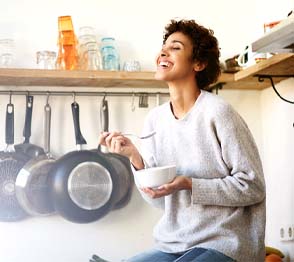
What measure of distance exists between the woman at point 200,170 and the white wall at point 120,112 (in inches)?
19.1

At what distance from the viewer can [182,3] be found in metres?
1.91

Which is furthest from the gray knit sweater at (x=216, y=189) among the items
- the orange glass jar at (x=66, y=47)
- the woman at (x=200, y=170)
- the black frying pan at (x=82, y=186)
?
the orange glass jar at (x=66, y=47)

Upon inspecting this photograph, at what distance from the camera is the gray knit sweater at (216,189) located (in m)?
1.17

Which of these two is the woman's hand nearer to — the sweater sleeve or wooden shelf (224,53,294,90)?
the sweater sleeve

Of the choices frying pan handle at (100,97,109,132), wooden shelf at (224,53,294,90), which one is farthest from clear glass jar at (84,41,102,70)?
wooden shelf at (224,53,294,90)

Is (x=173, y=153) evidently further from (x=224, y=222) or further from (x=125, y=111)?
(x=125, y=111)

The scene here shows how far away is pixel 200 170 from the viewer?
48.5 inches

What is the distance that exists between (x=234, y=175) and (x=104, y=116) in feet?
2.36

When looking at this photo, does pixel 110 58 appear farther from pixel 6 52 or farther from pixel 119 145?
pixel 119 145

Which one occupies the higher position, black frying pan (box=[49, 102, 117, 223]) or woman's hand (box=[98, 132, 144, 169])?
woman's hand (box=[98, 132, 144, 169])

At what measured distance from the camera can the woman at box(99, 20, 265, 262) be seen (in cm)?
117

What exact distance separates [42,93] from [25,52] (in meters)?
0.16

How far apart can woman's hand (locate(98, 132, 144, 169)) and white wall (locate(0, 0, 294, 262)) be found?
0.53 m

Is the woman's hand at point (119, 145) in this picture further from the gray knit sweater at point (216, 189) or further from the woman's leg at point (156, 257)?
the woman's leg at point (156, 257)
